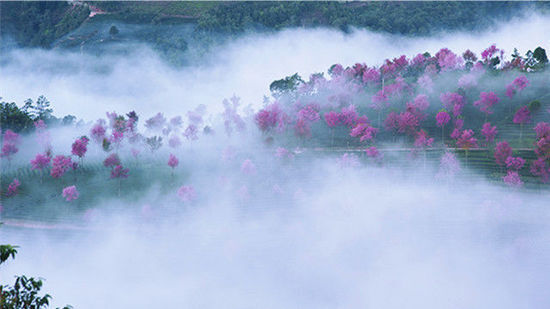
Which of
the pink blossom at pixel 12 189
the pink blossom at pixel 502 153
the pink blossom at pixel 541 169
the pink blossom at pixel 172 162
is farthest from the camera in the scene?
the pink blossom at pixel 172 162

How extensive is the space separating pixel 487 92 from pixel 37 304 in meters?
36.1

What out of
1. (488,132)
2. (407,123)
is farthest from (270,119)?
(488,132)

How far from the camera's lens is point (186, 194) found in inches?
1217

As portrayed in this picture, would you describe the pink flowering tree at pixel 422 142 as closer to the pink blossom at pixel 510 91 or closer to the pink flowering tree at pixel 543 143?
the pink flowering tree at pixel 543 143

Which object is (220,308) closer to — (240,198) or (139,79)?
(240,198)

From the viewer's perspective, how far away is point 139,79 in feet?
189

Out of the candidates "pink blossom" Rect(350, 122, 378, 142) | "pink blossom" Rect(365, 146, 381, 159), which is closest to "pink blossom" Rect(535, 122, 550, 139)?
"pink blossom" Rect(365, 146, 381, 159)

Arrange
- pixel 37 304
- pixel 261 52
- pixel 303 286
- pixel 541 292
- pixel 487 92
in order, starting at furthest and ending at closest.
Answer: pixel 261 52 < pixel 487 92 < pixel 303 286 < pixel 541 292 < pixel 37 304

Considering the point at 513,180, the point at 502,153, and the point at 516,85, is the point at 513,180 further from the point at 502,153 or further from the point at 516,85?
the point at 516,85

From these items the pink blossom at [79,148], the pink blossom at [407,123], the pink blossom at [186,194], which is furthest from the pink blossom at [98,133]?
the pink blossom at [407,123]

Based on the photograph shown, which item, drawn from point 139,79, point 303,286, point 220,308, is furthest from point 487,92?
point 139,79

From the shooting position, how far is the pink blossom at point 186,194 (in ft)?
101

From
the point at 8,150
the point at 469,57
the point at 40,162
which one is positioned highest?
the point at 469,57

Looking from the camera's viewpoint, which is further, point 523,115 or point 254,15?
point 254,15
